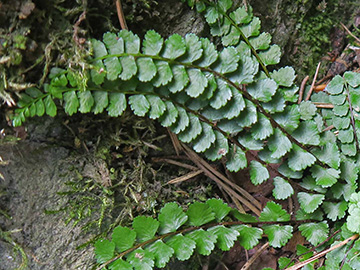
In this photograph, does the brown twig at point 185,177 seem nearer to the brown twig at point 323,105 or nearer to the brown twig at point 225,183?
the brown twig at point 225,183

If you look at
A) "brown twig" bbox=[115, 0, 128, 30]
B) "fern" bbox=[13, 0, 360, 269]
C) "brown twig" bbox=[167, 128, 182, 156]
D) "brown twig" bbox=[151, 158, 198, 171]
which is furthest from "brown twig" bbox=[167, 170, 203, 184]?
"brown twig" bbox=[115, 0, 128, 30]

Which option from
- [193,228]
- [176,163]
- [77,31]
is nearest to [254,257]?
[193,228]

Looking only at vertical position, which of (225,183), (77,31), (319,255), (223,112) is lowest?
(319,255)

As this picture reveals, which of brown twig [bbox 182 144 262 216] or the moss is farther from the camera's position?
the moss

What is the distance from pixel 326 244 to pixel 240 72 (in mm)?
1043

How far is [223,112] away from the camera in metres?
1.79

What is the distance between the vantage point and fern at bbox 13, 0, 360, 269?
1567 millimetres

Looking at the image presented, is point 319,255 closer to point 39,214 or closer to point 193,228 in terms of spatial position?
point 193,228

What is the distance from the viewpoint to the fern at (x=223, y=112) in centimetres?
157

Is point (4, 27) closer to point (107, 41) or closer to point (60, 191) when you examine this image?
point (107, 41)

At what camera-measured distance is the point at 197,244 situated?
1.74m

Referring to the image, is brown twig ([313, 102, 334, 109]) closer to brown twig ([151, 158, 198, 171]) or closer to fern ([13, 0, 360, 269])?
fern ([13, 0, 360, 269])

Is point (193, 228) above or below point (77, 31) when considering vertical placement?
below

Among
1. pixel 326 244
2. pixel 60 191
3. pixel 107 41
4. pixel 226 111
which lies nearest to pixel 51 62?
pixel 107 41
